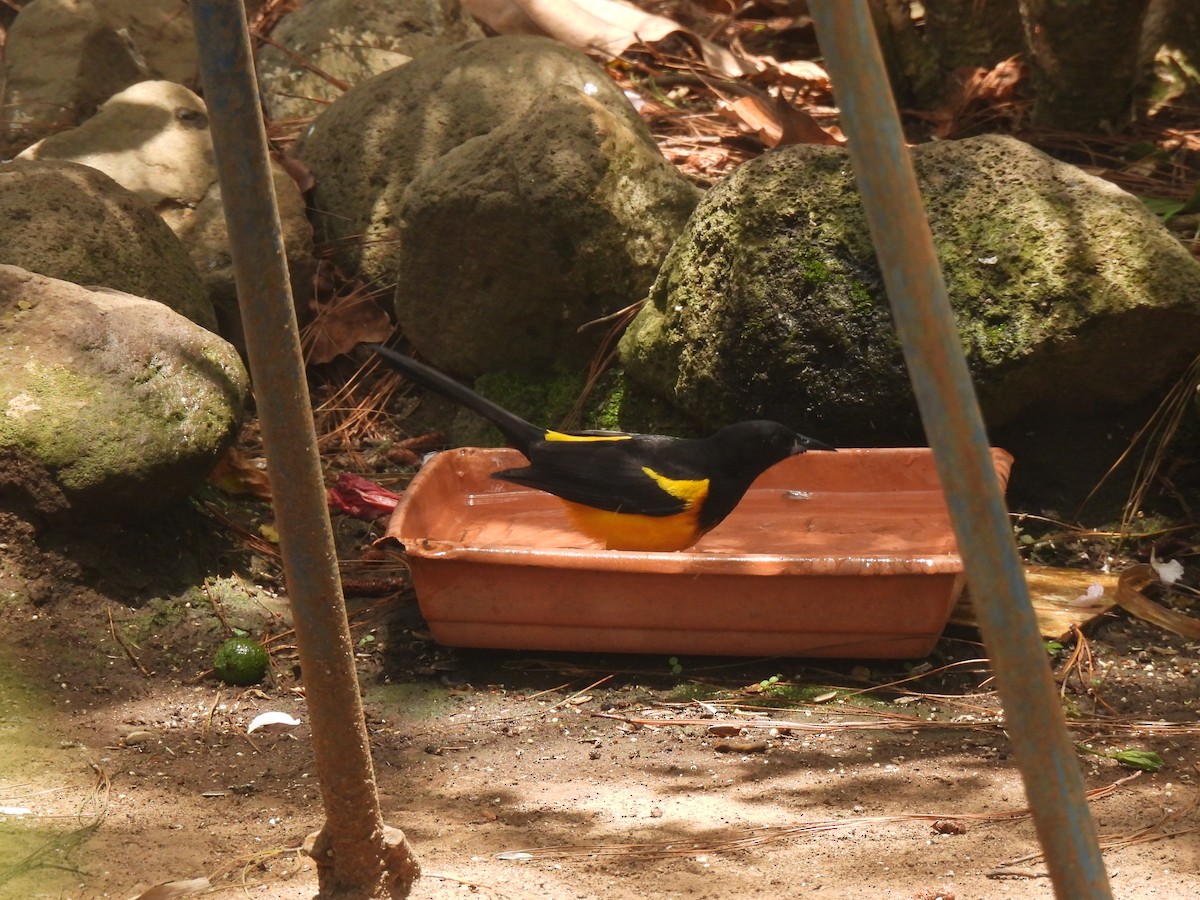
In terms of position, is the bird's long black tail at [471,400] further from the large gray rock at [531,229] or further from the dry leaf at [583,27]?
the dry leaf at [583,27]

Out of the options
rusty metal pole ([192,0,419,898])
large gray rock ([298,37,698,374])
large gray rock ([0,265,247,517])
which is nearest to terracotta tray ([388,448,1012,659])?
large gray rock ([0,265,247,517])

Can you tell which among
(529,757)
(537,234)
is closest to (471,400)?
(537,234)

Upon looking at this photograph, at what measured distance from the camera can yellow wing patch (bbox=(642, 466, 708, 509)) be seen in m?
4.73

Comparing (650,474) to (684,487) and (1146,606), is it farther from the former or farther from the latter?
(1146,606)

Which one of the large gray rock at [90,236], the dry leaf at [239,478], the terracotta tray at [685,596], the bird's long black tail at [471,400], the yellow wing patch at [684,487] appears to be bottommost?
the terracotta tray at [685,596]

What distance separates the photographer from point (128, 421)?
14.5 ft

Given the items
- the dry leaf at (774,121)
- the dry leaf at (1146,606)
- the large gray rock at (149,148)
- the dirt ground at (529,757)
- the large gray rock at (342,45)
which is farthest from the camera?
the large gray rock at (342,45)

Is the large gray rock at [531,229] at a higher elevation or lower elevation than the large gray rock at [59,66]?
lower

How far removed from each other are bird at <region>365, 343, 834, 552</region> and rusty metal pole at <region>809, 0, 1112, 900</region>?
333 centimetres

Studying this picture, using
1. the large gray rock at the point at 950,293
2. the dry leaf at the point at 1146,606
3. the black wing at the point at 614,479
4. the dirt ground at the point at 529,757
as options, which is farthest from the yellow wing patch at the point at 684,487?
the dry leaf at the point at 1146,606

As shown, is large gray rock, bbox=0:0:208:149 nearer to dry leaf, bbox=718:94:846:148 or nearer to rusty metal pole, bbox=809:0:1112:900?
dry leaf, bbox=718:94:846:148

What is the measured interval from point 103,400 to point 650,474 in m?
1.99

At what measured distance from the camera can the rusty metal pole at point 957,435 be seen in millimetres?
1317

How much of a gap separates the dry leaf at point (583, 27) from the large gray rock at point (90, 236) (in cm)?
345
